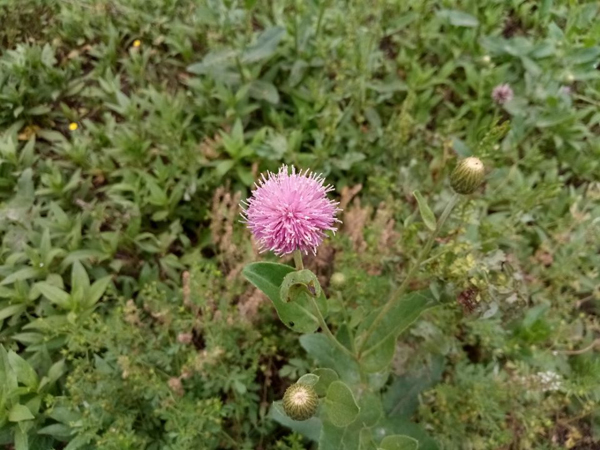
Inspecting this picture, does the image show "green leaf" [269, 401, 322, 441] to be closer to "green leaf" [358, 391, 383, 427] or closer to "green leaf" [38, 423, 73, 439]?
"green leaf" [358, 391, 383, 427]

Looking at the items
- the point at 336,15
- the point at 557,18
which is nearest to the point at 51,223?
the point at 336,15

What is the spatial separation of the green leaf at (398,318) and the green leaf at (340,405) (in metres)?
0.39

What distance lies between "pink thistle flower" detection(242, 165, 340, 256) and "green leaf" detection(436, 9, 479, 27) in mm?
2183

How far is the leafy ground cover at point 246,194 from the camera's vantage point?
2.11 m

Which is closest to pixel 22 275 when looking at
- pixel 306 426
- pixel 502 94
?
pixel 306 426

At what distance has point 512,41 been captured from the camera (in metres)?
3.19

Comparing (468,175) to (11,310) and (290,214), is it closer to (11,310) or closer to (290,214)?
(290,214)

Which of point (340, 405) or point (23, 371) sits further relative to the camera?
point (23, 371)

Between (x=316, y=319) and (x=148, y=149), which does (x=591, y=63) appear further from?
(x=148, y=149)

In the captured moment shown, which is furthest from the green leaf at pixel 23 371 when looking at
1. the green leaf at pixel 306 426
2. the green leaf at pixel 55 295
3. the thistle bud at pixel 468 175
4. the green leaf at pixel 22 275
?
the thistle bud at pixel 468 175

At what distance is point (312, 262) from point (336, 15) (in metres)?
1.63

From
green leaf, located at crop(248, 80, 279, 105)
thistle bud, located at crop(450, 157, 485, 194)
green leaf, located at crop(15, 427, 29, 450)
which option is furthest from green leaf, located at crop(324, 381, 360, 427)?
green leaf, located at crop(248, 80, 279, 105)

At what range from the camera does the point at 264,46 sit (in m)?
3.00

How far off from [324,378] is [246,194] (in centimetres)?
134
